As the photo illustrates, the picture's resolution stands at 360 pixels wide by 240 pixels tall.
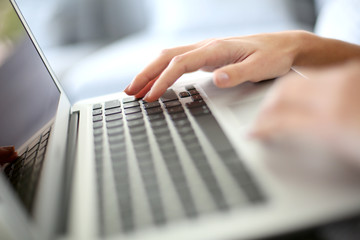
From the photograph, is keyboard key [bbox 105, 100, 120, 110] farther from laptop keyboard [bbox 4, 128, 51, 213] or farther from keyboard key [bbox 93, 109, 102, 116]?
laptop keyboard [bbox 4, 128, 51, 213]

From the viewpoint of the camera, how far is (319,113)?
0.32 m

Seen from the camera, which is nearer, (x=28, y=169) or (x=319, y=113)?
(x=319, y=113)

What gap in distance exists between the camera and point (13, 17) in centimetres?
54

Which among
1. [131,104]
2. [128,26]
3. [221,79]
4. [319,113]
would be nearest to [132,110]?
[131,104]

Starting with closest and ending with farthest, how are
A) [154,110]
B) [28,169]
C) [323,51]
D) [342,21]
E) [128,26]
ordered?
[28,169], [154,110], [323,51], [342,21], [128,26]

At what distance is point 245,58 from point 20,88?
0.37m

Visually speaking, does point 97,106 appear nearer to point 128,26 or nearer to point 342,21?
point 342,21

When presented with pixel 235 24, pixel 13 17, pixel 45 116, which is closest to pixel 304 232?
pixel 45 116

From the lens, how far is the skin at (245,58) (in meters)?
0.53

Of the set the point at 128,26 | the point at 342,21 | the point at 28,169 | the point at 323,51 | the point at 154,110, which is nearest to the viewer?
the point at 28,169

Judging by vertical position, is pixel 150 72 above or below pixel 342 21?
above

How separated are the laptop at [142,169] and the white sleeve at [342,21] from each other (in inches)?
17.5

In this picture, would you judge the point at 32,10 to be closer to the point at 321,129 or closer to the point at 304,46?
the point at 304,46

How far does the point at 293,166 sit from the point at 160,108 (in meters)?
0.26
